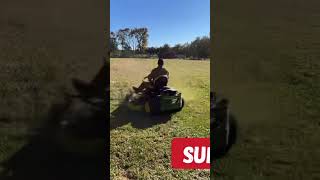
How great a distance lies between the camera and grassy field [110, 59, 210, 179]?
3.49 meters

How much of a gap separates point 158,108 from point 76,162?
2.16 feet

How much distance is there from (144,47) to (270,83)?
89 cm

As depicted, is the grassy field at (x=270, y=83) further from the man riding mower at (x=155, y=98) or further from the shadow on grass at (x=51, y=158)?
the shadow on grass at (x=51, y=158)

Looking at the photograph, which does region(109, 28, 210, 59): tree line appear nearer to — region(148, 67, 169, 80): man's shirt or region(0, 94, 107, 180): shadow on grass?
region(148, 67, 169, 80): man's shirt

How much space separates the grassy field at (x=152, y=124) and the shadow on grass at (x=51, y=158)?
14 cm

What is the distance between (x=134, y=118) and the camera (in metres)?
3.56

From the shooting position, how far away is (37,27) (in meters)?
3.56

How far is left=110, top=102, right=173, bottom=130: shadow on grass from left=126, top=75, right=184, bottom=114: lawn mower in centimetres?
3

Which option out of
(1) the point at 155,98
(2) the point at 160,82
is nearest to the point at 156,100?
(1) the point at 155,98

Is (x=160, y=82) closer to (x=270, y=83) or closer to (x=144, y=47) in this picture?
(x=144, y=47)

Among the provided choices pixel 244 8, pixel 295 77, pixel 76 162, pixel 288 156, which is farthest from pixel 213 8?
pixel 76 162

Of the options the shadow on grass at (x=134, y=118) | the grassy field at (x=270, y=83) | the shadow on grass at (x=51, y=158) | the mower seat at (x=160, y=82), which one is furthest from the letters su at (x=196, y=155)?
the shadow on grass at (x=51, y=158)

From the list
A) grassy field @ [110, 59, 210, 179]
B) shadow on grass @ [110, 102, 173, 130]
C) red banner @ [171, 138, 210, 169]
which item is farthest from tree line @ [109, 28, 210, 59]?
red banner @ [171, 138, 210, 169]

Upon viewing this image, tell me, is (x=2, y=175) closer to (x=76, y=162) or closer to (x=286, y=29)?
(x=76, y=162)
